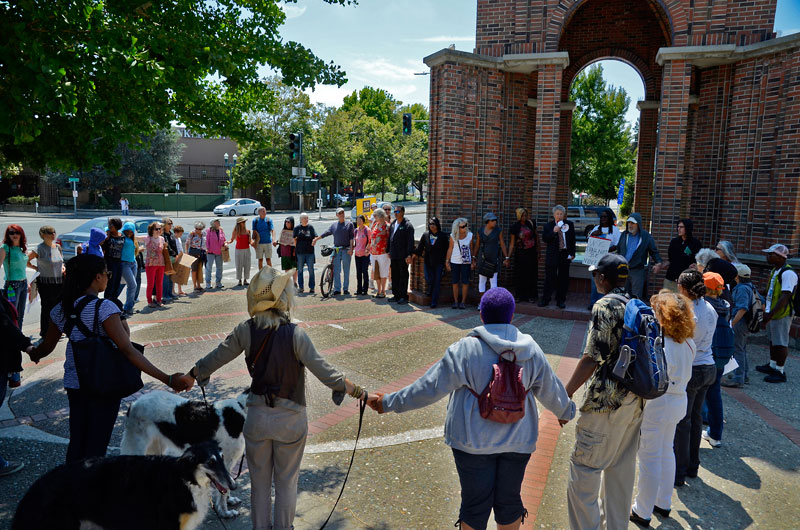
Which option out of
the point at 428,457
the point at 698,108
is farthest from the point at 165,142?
the point at 428,457

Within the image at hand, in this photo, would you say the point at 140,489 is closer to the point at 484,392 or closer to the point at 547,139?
the point at 484,392

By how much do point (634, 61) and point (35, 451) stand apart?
53.3ft

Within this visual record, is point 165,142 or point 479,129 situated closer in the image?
point 479,129

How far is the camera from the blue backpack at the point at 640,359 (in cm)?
343

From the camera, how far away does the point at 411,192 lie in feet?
352

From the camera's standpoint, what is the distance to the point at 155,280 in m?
Result: 11.4

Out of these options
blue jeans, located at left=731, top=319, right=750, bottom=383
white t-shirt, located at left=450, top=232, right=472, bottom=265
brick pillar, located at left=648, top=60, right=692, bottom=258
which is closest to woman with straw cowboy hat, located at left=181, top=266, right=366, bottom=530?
blue jeans, located at left=731, top=319, right=750, bottom=383

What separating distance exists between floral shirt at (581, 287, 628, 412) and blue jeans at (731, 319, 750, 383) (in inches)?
152

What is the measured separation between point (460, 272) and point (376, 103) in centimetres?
6687

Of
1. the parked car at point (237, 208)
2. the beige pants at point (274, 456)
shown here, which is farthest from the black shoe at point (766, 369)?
the parked car at point (237, 208)

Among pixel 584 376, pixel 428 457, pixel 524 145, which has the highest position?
pixel 524 145

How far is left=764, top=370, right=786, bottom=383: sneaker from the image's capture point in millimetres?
7303

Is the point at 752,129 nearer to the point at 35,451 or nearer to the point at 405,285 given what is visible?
the point at 405,285

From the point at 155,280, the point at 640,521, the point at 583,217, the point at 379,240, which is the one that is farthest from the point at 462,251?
the point at 583,217
